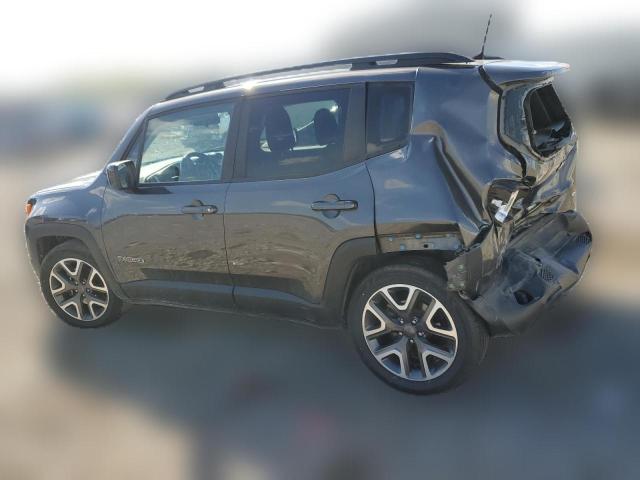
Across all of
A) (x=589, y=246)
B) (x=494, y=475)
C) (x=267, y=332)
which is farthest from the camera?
(x=267, y=332)

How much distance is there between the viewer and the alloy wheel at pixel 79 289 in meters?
4.95

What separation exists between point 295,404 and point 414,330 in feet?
2.68

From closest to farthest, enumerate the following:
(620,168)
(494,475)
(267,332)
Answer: (494,475) → (267,332) → (620,168)

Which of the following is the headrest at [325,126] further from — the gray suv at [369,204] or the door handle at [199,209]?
the door handle at [199,209]

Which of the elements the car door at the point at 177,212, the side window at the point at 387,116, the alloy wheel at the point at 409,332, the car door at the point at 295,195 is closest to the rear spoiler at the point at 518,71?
the side window at the point at 387,116

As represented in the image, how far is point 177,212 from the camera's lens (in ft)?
13.8

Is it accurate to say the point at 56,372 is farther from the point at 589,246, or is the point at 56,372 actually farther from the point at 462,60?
the point at 589,246

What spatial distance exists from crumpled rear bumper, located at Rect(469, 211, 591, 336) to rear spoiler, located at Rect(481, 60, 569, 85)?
3.05ft

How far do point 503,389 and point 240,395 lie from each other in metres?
1.56

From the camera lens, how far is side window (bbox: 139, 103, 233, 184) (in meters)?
4.11

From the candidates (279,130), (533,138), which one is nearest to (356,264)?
(279,130)

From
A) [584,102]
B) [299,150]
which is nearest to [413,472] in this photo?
[299,150]

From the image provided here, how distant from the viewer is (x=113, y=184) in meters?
4.41

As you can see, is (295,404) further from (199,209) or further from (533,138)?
(533,138)
